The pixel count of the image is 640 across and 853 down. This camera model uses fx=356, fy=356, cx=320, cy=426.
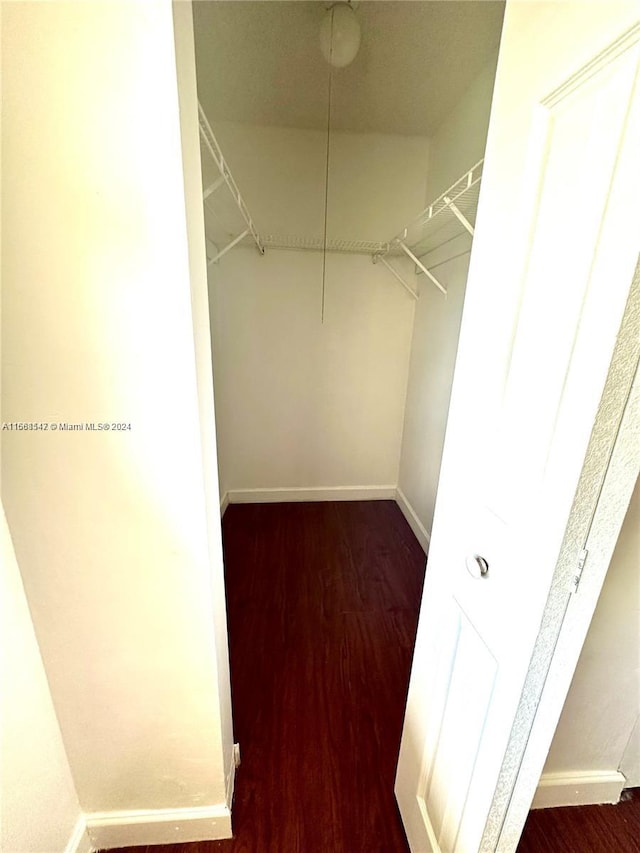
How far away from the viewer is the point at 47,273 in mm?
612

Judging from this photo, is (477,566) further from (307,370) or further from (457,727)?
(307,370)

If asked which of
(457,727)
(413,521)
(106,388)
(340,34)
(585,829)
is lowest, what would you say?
(585,829)

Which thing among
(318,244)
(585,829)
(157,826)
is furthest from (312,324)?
(585,829)

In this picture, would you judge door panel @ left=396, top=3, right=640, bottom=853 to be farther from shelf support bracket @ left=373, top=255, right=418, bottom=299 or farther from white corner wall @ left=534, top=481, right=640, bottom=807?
shelf support bracket @ left=373, top=255, right=418, bottom=299

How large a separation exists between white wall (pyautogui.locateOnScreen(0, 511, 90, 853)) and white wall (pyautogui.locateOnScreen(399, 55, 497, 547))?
195 centimetres

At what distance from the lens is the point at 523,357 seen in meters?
0.62

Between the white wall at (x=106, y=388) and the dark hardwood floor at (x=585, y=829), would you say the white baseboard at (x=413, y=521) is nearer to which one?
the dark hardwood floor at (x=585, y=829)

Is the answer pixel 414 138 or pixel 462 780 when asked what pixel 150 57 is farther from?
pixel 414 138

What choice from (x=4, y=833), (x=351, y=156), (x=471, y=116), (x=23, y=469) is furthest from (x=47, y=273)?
(x=351, y=156)

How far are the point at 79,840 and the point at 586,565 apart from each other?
4.80 feet

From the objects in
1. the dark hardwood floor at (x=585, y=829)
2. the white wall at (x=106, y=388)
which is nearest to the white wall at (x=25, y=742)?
the white wall at (x=106, y=388)

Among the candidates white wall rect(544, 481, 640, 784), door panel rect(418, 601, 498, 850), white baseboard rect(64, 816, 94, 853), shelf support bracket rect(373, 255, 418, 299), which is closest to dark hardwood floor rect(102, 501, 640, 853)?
white baseboard rect(64, 816, 94, 853)

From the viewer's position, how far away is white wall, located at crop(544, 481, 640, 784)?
854 mm

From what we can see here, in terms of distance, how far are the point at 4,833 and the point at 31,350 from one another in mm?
967
